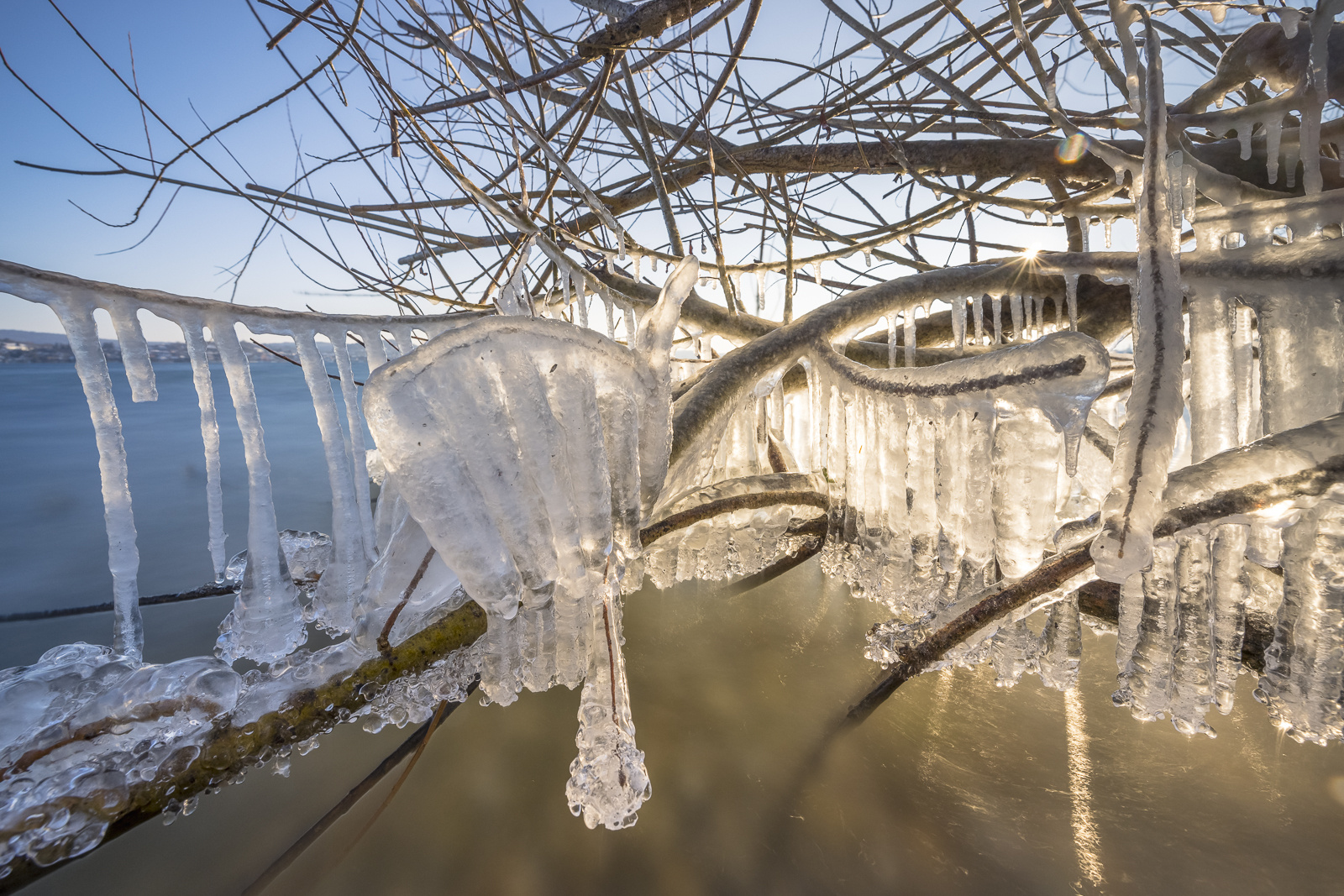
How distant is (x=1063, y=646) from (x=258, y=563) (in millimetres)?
1570

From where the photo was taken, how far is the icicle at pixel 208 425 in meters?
0.95

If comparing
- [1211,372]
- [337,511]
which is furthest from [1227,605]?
[337,511]

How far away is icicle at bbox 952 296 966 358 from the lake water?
1.08m

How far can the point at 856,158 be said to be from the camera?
6.43ft

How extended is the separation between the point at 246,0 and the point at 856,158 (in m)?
1.85

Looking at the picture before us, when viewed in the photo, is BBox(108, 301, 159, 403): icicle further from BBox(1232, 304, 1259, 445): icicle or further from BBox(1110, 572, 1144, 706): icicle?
BBox(1232, 304, 1259, 445): icicle

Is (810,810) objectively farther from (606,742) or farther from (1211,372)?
(1211,372)

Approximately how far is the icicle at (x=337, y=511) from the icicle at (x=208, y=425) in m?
0.15

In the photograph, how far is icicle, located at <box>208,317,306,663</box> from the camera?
3.25 ft

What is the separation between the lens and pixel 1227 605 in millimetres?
745

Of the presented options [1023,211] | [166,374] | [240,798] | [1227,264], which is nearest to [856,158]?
[1023,211]

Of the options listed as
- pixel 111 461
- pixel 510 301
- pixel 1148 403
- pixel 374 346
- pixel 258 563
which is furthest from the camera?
pixel 510 301

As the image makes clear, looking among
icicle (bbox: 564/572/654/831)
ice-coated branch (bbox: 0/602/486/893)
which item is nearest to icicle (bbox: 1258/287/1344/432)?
icicle (bbox: 564/572/654/831)

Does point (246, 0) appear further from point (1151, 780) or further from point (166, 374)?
point (166, 374)
